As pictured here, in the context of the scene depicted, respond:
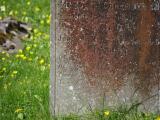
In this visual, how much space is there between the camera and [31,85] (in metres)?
5.98

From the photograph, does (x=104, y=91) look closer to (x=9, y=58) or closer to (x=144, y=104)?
(x=144, y=104)

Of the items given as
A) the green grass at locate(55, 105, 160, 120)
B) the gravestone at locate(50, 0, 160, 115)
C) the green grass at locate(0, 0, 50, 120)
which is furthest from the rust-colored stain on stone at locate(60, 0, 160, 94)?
the green grass at locate(0, 0, 50, 120)

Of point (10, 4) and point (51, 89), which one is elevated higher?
point (10, 4)

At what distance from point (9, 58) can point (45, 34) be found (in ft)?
4.69

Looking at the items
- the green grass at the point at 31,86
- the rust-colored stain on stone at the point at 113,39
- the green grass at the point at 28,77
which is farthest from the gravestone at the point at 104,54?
the green grass at the point at 28,77

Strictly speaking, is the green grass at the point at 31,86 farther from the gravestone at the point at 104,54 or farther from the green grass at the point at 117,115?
the gravestone at the point at 104,54

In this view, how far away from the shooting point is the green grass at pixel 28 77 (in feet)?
17.6

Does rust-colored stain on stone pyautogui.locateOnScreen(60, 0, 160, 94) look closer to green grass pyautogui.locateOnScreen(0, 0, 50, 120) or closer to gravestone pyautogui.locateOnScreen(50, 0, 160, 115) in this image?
gravestone pyautogui.locateOnScreen(50, 0, 160, 115)

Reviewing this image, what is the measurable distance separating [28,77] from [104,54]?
154 centimetres

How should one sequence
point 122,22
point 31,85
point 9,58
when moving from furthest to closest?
1. point 9,58
2. point 31,85
3. point 122,22

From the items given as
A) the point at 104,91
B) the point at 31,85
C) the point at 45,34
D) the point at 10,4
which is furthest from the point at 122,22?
the point at 10,4

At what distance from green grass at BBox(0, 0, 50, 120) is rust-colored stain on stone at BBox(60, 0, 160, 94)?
680 mm

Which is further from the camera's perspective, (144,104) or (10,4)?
(10,4)

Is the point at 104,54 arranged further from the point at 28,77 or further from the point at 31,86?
the point at 28,77
